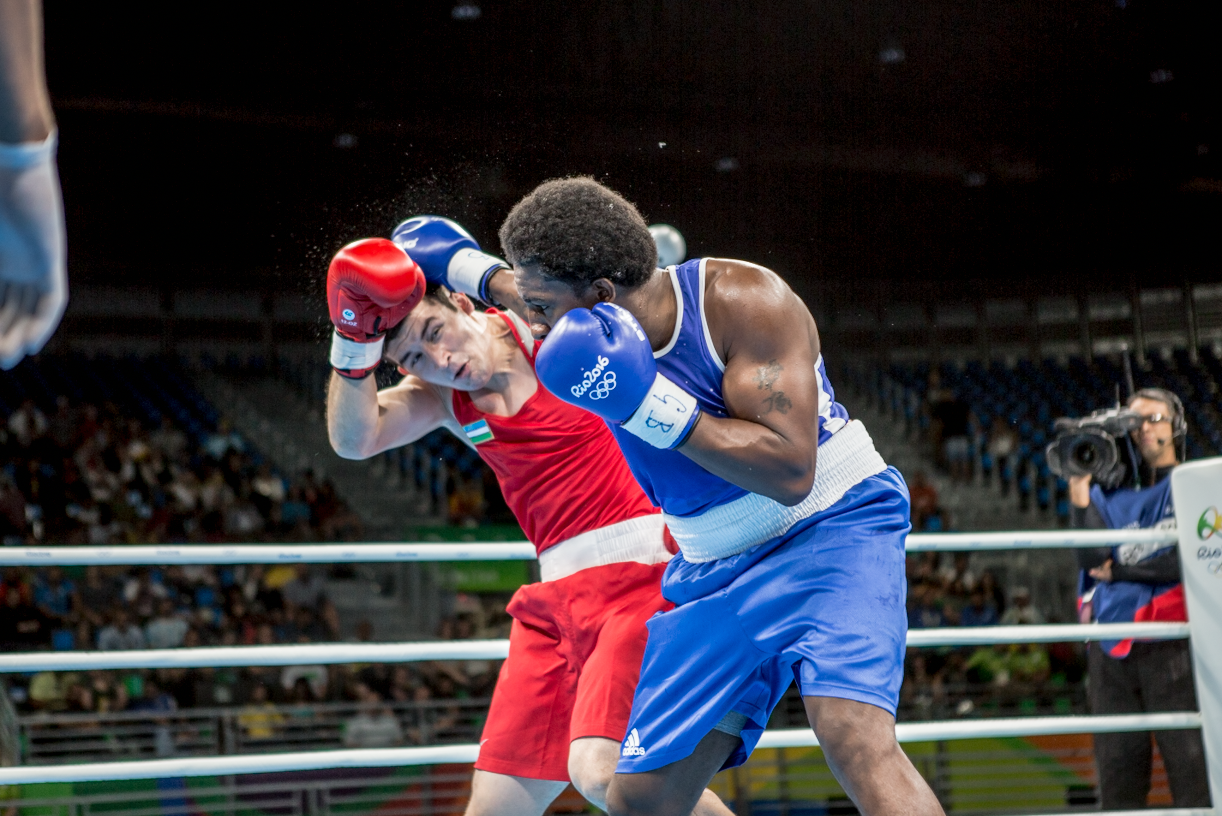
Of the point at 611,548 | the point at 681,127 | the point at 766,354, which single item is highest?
the point at 681,127

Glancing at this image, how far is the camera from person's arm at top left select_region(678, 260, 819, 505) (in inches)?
69.8

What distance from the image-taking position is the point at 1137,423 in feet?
12.1

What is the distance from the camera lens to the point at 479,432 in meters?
2.51

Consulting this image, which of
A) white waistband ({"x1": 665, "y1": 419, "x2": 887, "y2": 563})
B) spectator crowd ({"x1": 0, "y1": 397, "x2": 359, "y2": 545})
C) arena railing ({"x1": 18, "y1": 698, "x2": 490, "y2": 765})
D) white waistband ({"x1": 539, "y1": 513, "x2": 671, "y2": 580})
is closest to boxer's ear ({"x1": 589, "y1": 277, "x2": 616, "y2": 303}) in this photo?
white waistband ({"x1": 665, "y1": 419, "x2": 887, "y2": 563})

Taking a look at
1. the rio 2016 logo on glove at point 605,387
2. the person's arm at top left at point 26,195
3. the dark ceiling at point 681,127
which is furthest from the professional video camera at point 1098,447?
the dark ceiling at point 681,127

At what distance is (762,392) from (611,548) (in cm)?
69

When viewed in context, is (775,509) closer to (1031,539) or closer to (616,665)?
(616,665)

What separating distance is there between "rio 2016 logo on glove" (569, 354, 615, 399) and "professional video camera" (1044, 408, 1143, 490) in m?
2.34

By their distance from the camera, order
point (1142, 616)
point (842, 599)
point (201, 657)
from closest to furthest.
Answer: point (842, 599) < point (201, 657) < point (1142, 616)

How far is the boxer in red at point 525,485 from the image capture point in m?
2.25

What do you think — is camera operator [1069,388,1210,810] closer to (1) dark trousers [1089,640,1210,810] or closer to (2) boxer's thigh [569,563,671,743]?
(1) dark trousers [1089,640,1210,810]

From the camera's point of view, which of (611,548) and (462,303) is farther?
(462,303)

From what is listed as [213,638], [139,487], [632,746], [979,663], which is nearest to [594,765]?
[632,746]

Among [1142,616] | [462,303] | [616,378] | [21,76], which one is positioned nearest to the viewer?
[21,76]
